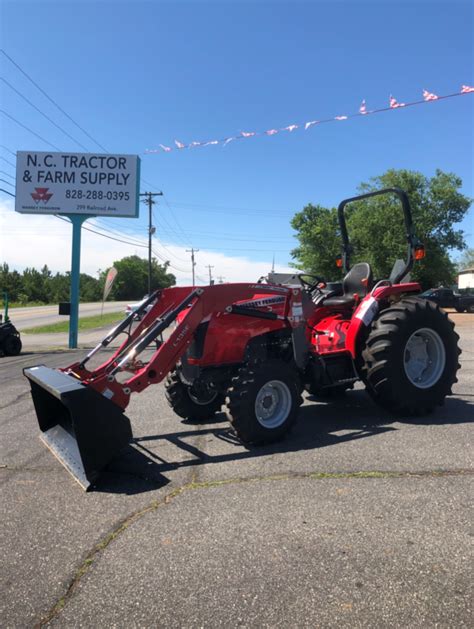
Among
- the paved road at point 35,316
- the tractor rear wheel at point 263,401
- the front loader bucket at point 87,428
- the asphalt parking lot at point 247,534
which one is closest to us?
the asphalt parking lot at point 247,534

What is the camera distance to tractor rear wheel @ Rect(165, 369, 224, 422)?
5371 mm

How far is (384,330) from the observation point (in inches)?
206

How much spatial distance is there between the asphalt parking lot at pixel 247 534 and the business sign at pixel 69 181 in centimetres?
1325

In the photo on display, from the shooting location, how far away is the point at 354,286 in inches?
248

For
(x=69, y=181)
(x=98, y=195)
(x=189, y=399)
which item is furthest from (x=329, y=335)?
(x=69, y=181)

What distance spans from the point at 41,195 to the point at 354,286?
13789 mm

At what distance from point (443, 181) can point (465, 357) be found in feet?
92.6

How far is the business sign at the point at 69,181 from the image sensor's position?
16.5m

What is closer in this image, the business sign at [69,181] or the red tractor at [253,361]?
the red tractor at [253,361]

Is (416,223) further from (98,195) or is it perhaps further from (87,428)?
(87,428)

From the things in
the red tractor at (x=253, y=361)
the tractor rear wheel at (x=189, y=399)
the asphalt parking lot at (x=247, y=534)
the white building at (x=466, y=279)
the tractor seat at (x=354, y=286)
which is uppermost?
the white building at (x=466, y=279)

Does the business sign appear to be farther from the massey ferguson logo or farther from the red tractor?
the red tractor

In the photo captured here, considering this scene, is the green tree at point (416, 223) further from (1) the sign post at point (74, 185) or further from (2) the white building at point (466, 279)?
(1) the sign post at point (74, 185)

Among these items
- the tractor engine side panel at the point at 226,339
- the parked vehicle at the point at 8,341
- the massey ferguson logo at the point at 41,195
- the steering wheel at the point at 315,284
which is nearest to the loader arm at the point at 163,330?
the tractor engine side panel at the point at 226,339
